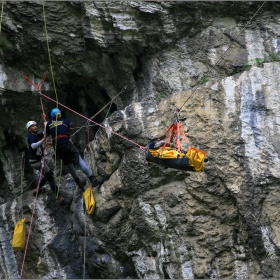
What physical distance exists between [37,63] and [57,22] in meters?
1.03

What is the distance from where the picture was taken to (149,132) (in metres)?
9.23

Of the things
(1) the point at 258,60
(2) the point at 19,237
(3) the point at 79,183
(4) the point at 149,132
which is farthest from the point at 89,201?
(1) the point at 258,60

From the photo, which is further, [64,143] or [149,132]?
[64,143]

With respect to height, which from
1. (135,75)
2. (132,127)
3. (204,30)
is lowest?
(132,127)

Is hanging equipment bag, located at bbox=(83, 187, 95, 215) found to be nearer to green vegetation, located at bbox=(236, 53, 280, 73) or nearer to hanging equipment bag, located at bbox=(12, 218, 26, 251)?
hanging equipment bag, located at bbox=(12, 218, 26, 251)

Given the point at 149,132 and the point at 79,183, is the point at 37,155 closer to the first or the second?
the point at 79,183

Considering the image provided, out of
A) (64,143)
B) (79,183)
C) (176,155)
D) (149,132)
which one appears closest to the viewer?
(176,155)

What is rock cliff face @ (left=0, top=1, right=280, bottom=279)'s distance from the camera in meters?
8.59

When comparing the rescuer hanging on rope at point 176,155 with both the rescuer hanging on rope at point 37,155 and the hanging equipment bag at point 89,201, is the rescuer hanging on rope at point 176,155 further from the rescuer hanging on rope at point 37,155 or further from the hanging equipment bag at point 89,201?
the rescuer hanging on rope at point 37,155

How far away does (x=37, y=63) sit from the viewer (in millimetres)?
11211

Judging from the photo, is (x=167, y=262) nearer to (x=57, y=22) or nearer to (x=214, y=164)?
(x=214, y=164)

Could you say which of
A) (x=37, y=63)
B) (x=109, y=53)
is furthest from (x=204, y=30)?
(x=37, y=63)

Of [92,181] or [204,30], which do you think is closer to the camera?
[92,181]

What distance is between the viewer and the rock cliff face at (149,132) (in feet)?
28.2
